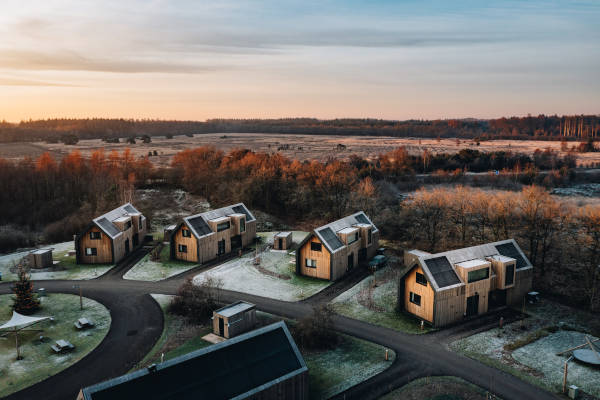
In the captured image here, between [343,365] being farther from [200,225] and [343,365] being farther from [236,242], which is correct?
[236,242]

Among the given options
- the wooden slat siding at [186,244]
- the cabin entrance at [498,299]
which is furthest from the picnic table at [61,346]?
the cabin entrance at [498,299]

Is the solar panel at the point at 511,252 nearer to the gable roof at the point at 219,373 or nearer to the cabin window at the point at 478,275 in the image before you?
the cabin window at the point at 478,275

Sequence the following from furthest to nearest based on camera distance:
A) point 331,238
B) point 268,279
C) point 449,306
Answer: point 331,238
point 268,279
point 449,306

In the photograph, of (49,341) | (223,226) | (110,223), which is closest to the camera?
(49,341)

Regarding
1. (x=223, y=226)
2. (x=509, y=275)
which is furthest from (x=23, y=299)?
(x=509, y=275)

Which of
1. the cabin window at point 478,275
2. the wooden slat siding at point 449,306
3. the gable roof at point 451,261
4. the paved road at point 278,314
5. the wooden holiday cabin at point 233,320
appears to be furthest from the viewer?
the cabin window at point 478,275

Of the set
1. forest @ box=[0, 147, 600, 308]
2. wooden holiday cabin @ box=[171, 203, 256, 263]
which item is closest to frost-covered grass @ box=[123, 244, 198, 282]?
wooden holiday cabin @ box=[171, 203, 256, 263]

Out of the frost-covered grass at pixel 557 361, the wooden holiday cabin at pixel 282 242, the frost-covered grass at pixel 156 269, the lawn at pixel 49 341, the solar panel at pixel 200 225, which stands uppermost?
the solar panel at pixel 200 225
